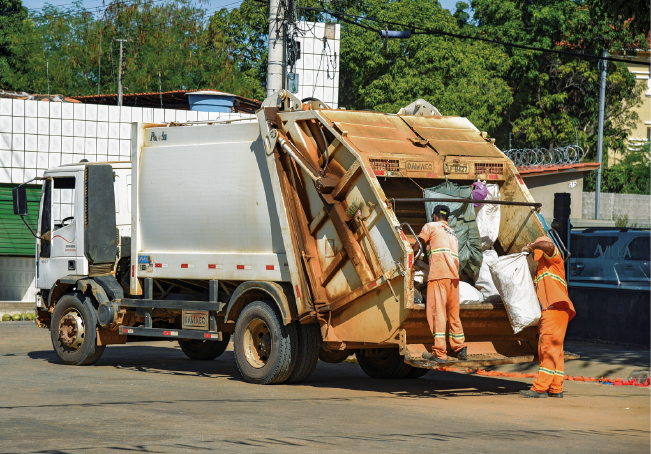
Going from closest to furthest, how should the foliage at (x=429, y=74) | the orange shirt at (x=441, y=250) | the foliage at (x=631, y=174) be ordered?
the orange shirt at (x=441, y=250), the foliage at (x=429, y=74), the foliage at (x=631, y=174)

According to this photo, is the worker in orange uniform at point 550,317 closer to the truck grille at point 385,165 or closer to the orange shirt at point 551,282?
the orange shirt at point 551,282

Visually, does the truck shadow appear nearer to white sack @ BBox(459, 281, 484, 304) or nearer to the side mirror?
white sack @ BBox(459, 281, 484, 304)

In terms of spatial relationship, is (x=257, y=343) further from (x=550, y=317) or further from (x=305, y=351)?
(x=550, y=317)

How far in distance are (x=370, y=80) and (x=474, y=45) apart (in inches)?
195

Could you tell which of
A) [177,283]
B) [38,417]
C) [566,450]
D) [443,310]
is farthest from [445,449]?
[177,283]

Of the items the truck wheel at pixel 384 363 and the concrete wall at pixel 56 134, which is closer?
the truck wheel at pixel 384 363

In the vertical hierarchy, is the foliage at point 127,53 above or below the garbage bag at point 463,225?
above

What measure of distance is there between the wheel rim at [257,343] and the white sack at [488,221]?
7.98 feet

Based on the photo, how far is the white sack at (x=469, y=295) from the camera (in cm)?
905

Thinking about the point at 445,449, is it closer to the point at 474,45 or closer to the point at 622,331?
the point at 622,331

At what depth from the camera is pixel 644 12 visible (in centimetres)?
1105

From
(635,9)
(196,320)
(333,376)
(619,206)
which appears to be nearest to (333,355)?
(333,376)

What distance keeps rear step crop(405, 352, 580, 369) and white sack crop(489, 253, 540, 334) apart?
0.95 ft

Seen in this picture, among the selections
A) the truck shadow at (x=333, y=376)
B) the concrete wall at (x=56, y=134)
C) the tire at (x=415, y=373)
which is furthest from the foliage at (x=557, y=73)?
the tire at (x=415, y=373)
